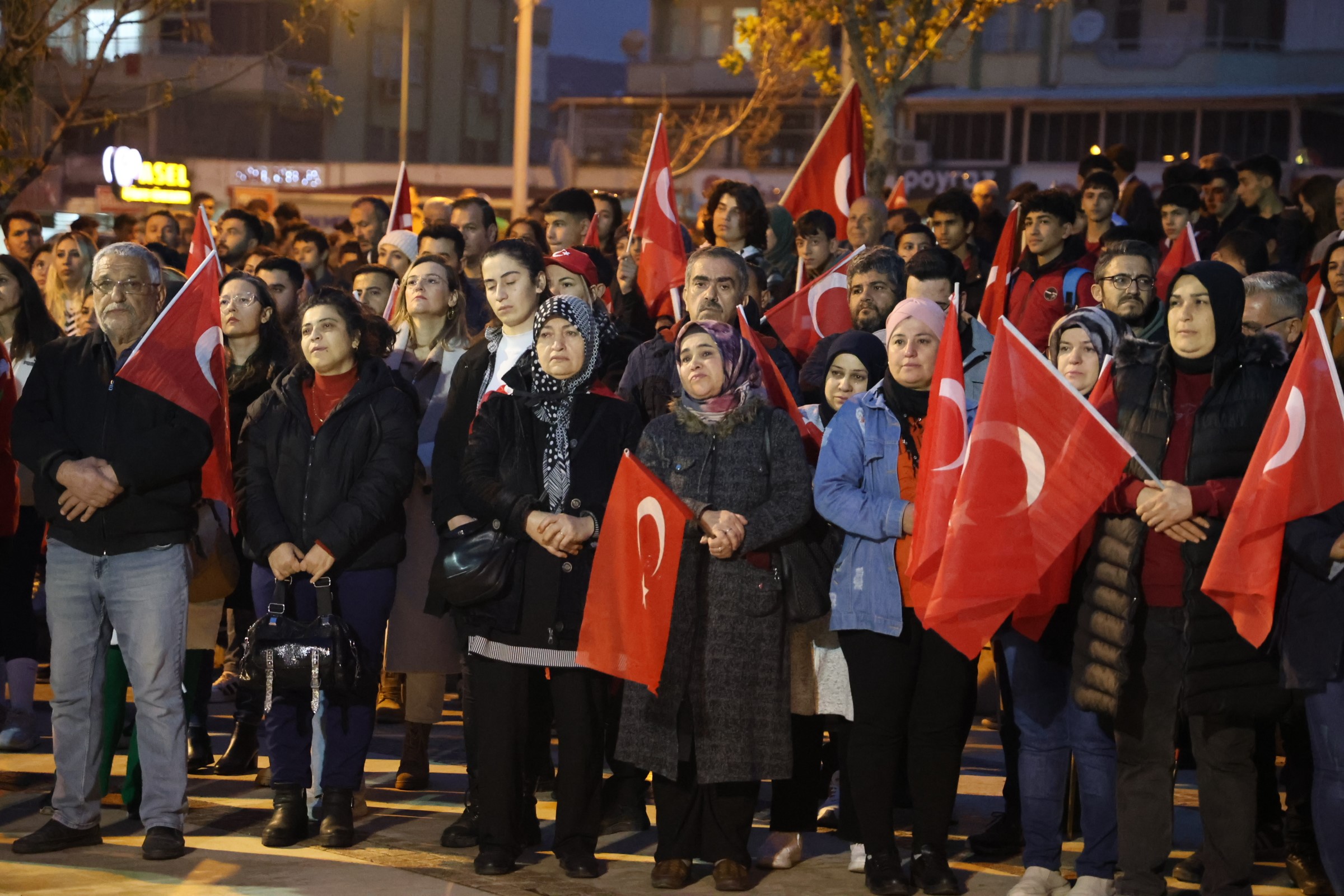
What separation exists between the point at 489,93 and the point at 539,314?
58129 mm

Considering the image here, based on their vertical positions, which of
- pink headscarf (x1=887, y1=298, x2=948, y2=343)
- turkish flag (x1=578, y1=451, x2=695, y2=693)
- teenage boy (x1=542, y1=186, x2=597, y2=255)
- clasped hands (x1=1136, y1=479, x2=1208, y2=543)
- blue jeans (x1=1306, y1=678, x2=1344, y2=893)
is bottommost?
blue jeans (x1=1306, y1=678, x2=1344, y2=893)

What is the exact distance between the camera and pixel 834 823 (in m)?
6.96

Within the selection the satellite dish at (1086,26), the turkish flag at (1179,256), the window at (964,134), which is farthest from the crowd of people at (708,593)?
the satellite dish at (1086,26)

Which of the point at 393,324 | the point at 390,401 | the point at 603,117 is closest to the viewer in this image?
the point at 390,401

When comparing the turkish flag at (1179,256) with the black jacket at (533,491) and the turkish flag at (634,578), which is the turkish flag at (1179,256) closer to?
the black jacket at (533,491)

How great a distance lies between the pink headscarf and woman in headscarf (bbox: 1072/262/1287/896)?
0.76 m

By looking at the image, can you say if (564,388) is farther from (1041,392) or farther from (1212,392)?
(1212,392)

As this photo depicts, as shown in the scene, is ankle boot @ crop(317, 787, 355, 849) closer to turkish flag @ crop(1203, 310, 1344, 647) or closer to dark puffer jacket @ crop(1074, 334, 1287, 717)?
dark puffer jacket @ crop(1074, 334, 1287, 717)

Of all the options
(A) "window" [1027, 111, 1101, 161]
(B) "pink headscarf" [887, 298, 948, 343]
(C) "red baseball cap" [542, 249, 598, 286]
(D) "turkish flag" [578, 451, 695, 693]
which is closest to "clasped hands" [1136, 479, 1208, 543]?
(B) "pink headscarf" [887, 298, 948, 343]

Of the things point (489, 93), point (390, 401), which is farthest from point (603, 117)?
point (390, 401)

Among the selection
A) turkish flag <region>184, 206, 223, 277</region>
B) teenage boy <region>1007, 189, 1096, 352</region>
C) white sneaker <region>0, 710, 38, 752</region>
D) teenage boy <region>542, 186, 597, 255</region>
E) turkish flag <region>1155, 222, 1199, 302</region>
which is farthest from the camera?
teenage boy <region>542, 186, 597, 255</region>

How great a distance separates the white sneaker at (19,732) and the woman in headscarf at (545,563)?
2.81 metres

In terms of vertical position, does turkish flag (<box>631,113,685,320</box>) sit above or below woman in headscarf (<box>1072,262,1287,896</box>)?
above

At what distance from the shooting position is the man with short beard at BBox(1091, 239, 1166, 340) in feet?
24.2
